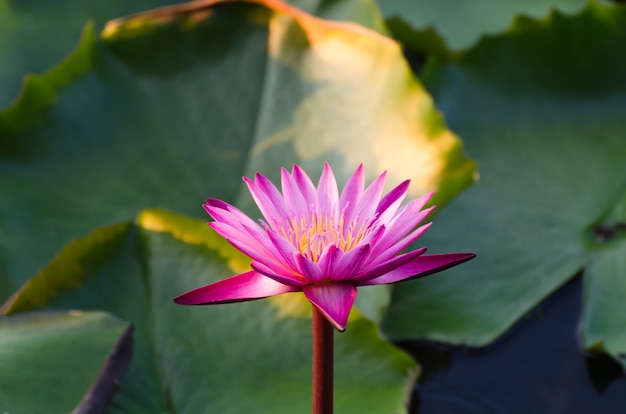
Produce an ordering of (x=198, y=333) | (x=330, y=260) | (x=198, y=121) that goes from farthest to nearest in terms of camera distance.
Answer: (x=198, y=121), (x=198, y=333), (x=330, y=260)

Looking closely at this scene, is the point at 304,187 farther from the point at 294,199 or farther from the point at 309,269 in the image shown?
the point at 309,269

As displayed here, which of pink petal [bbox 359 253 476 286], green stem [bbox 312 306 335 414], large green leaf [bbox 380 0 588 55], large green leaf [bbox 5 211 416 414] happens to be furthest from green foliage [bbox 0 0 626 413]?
pink petal [bbox 359 253 476 286]

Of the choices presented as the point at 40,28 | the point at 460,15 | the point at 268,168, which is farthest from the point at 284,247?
the point at 460,15

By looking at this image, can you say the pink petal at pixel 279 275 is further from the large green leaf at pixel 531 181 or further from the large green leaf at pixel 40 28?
the large green leaf at pixel 40 28

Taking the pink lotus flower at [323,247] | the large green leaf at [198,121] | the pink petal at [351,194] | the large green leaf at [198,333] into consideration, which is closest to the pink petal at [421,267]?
the pink lotus flower at [323,247]

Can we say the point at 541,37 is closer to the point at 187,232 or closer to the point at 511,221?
the point at 511,221

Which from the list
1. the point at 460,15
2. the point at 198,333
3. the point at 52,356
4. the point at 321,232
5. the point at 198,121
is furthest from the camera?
the point at 460,15

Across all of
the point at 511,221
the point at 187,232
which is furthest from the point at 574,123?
the point at 187,232
